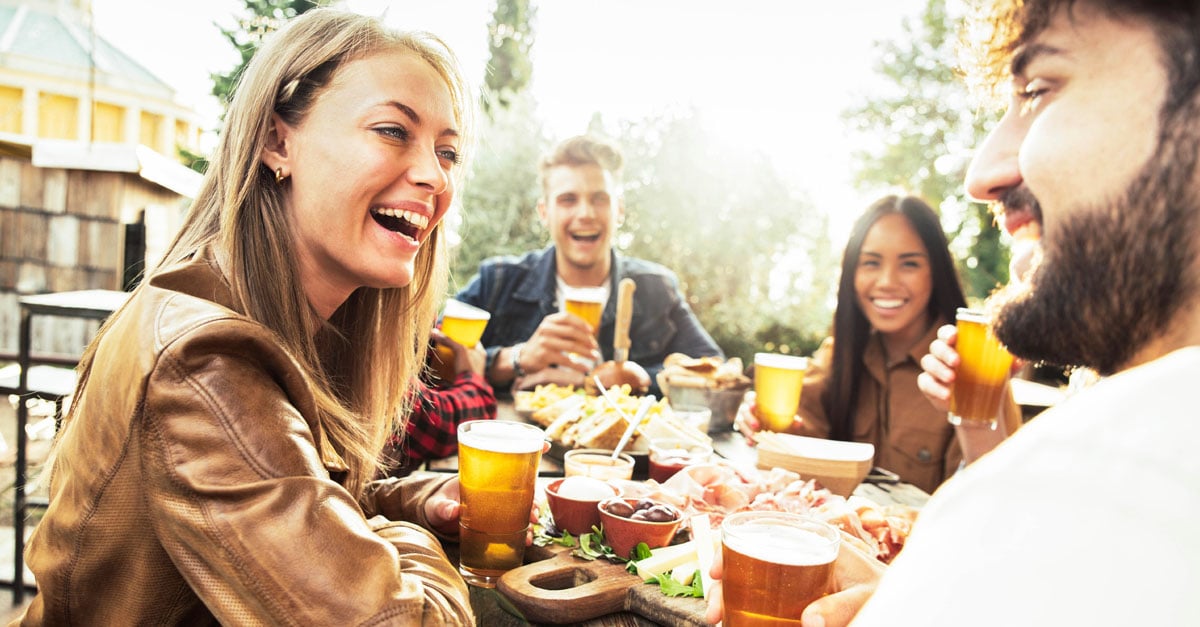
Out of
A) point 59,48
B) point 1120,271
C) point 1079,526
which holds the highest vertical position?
point 59,48

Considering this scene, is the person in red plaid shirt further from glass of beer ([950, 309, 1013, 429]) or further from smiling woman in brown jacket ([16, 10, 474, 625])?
glass of beer ([950, 309, 1013, 429])

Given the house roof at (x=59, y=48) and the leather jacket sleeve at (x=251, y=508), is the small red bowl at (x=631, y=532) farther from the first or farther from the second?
the house roof at (x=59, y=48)

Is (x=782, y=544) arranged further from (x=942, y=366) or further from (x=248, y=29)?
(x=248, y=29)

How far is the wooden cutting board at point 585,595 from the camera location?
1.52 meters

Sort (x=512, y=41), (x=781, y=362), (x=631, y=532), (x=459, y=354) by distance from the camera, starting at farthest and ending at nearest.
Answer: (x=512, y=41)
(x=459, y=354)
(x=781, y=362)
(x=631, y=532)

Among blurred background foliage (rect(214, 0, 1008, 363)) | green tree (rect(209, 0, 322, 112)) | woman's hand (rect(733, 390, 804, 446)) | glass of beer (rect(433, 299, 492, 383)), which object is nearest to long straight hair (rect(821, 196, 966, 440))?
woman's hand (rect(733, 390, 804, 446))

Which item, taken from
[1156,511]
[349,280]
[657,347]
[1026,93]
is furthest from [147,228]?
[1156,511]

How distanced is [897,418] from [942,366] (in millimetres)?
1158

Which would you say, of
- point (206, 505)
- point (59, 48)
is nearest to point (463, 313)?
point (206, 505)

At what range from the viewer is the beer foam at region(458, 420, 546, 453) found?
1.80m

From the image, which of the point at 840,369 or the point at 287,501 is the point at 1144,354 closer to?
the point at 287,501

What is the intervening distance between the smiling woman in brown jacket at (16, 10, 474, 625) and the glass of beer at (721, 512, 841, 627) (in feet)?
1.58

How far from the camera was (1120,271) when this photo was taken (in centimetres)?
108

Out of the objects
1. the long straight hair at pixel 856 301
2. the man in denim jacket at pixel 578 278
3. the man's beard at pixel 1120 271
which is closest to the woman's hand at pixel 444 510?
the man's beard at pixel 1120 271
